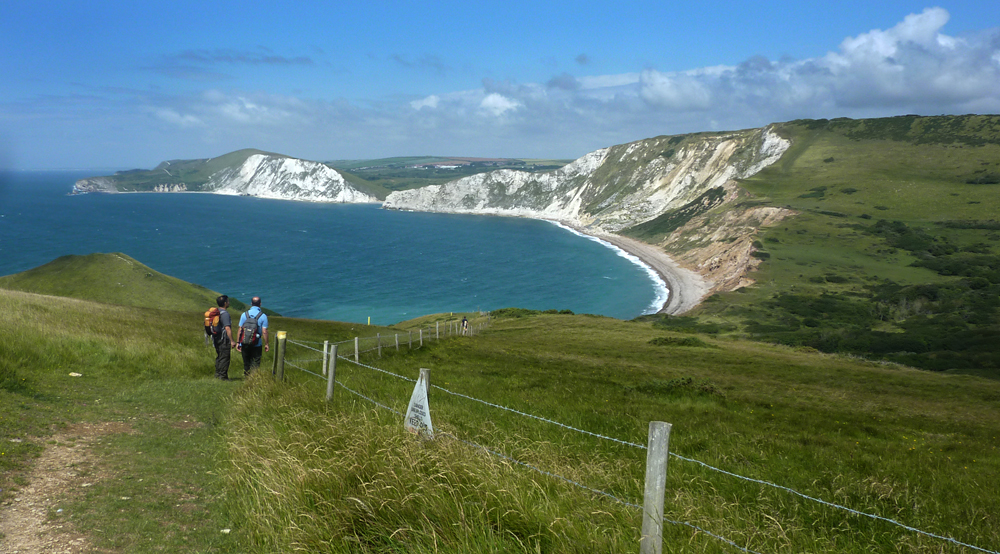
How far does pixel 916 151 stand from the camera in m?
170

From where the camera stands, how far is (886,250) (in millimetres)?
109375

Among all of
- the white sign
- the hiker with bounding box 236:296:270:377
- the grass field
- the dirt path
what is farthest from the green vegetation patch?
the dirt path

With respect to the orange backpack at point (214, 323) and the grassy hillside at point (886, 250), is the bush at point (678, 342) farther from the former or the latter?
the orange backpack at point (214, 323)

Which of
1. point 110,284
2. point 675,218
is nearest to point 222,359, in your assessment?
point 110,284

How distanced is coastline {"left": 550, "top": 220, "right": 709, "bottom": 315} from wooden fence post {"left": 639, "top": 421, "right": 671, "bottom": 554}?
9264cm

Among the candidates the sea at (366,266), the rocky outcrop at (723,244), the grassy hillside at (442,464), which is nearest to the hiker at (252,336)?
the grassy hillside at (442,464)

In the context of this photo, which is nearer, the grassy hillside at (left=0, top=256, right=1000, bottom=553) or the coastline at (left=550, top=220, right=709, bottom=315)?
the grassy hillside at (left=0, top=256, right=1000, bottom=553)

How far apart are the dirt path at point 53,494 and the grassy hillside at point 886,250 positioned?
59.9 metres

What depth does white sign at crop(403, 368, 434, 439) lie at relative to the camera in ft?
23.4

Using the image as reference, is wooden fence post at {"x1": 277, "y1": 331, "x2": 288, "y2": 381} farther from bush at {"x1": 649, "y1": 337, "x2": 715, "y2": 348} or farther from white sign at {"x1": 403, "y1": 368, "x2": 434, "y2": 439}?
bush at {"x1": 649, "y1": 337, "x2": 715, "y2": 348}

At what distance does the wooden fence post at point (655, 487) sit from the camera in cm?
454

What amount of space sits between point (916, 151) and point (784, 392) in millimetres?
186380

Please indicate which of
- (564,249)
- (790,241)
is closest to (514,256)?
(564,249)

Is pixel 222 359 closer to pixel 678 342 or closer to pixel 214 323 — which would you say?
pixel 214 323
